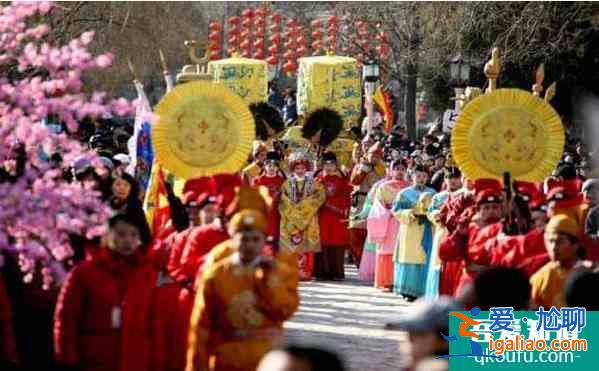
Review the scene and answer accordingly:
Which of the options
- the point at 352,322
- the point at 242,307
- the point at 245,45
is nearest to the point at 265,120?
the point at 352,322

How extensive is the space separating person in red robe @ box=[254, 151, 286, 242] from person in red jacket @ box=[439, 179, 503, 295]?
7.91m

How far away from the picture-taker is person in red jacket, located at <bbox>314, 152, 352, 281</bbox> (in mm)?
21516

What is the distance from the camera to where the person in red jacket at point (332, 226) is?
70.6 feet

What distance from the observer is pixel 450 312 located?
650cm

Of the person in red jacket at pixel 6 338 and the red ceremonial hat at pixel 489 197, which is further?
the red ceremonial hat at pixel 489 197

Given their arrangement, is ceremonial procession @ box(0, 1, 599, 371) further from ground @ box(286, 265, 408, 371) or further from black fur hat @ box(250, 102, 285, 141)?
black fur hat @ box(250, 102, 285, 141)

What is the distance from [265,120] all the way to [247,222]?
15483 mm

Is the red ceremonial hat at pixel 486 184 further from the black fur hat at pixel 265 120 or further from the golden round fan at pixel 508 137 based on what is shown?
the black fur hat at pixel 265 120

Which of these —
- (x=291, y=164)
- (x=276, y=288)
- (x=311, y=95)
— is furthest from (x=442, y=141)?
(x=276, y=288)

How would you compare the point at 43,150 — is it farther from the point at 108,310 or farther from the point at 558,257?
the point at 558,257

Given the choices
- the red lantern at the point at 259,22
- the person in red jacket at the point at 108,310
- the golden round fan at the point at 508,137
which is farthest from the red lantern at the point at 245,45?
the person in red jacket at the point at 108,310

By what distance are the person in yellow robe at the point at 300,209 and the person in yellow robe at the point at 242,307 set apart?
11754 millimetres

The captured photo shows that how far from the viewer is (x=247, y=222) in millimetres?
9406

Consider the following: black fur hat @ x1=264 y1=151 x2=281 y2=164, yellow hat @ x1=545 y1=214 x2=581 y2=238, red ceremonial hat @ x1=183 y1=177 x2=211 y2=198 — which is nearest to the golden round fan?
red ceremonial hat @ x1=183 y1=177 x2=211 y2=198
